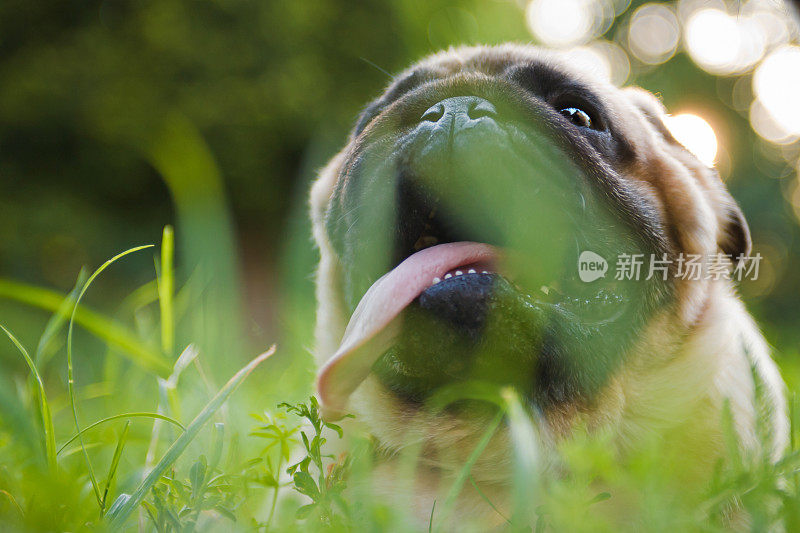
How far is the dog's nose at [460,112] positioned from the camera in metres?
1.65

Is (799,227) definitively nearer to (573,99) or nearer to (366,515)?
(573,99)

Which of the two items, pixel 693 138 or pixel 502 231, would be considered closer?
pixel 502 231

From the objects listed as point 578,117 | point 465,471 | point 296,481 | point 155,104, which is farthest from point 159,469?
point 155,104

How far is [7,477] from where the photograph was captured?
4.35 ft

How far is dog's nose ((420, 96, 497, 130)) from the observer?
165 centimetres

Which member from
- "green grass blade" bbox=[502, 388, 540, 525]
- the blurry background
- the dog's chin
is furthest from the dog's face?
the blurry background

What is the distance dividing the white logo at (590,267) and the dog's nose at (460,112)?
48 centimetres

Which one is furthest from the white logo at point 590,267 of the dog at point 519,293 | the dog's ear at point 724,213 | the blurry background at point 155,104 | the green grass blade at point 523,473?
the blurry background at point 155,104

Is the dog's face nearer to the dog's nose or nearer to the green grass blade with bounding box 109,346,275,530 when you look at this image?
the dog's nose

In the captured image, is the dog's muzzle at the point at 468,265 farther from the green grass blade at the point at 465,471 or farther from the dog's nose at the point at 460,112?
the green grass blade at the point at 465,471

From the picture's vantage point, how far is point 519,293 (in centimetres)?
155

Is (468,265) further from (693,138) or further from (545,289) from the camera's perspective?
(693,138)

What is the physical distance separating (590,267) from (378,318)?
0.64m

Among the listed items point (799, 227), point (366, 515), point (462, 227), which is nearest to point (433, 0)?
point (462, 227)
